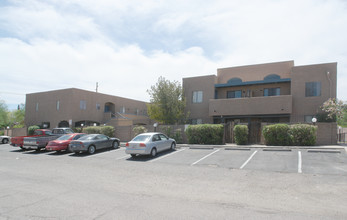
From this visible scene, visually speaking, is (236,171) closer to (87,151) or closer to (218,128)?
(218,128)

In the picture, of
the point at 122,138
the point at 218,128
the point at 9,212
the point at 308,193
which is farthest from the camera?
the point at 122,138

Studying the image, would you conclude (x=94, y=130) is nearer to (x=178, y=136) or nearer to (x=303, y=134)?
(x=178, y=136)

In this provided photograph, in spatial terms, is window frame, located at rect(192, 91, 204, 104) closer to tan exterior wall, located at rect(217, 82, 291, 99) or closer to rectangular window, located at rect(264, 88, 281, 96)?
tan exterior wall, located at rect(217, 82, 291, 99)

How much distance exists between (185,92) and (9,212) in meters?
22.3

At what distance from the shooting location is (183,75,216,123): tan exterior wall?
1005 inches

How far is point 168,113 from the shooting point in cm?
2530

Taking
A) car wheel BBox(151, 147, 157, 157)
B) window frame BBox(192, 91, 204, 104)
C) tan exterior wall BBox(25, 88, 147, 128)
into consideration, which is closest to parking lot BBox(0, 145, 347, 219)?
car wheel BBox(151, 147, 157, 157)

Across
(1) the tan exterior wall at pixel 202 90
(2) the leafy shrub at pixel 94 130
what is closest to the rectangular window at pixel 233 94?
(1) the tan exterior wall at pixel 202 90

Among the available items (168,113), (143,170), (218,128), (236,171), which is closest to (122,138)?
(168,113)

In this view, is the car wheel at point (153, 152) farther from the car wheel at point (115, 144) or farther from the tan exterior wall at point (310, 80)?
the tan exterior wall at point (310, 80)

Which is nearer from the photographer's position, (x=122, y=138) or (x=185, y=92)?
(x=122, y=138)

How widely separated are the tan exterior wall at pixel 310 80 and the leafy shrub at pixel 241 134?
648 centimetres

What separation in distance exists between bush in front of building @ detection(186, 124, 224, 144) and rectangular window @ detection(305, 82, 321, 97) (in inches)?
339

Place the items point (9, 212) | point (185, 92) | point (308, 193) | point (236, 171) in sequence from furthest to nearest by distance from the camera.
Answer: point (185, 92) → point (236, 171) → point (308, 193) → point (9, 212)
